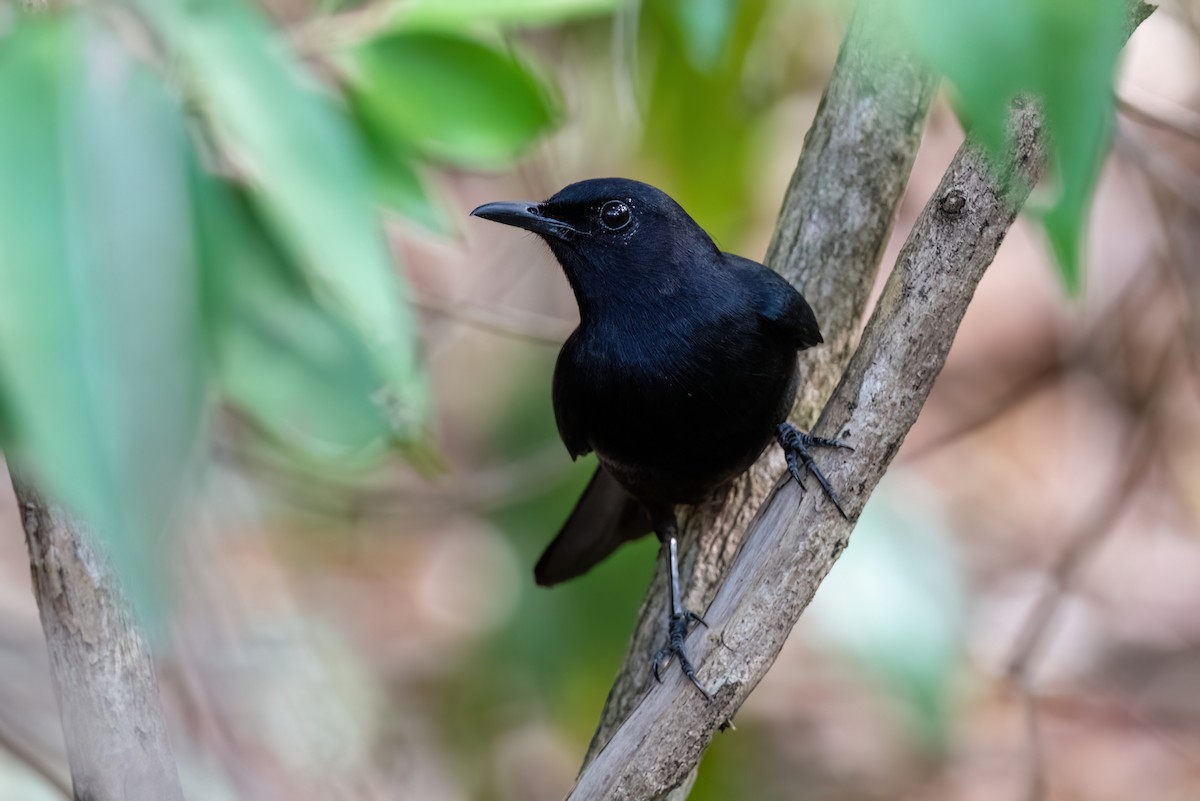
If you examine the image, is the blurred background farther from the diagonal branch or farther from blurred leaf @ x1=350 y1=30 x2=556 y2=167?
the diagonal branch

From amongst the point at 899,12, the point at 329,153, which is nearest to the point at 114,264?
the point at 329,153

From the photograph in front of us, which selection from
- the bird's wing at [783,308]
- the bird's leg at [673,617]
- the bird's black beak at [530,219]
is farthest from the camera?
the bird's black beak at [530,219]

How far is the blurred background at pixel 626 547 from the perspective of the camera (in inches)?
101

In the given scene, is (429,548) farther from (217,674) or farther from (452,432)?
(217,674)

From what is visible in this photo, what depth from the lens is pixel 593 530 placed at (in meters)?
3.58

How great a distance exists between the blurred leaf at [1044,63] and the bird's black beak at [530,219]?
7.26 feet

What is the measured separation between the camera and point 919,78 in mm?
2949

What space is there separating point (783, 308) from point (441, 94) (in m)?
0.90

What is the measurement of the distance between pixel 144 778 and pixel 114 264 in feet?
3.36

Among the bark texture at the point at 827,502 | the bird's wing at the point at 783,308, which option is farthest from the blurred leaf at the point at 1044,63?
the bird's wing at the point at 783,308

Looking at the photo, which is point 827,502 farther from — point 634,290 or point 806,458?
point 634,290

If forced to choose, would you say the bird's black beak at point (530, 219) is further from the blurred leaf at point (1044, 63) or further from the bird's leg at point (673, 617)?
the blurred leaf at point (1044, 63)

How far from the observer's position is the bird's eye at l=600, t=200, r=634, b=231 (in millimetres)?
3139

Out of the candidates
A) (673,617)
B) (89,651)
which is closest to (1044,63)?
(89,651)
